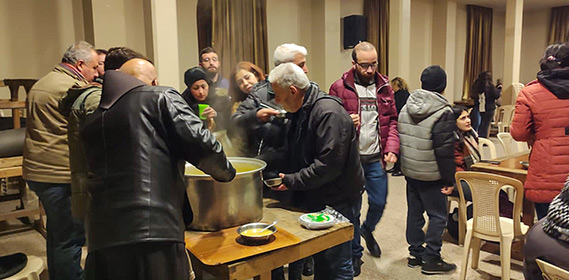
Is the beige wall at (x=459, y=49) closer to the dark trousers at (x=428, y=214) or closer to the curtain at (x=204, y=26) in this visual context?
the curtain at (x=204, y=26)

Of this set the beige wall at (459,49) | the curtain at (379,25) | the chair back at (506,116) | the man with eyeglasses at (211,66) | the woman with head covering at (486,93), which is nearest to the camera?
the man with eyeglasses at (211,66)

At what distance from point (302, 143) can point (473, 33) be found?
30.8 feet

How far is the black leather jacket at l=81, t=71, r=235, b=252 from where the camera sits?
52.7 inches

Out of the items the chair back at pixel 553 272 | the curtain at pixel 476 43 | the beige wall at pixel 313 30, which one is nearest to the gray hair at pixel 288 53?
the chair back at pixel 553 272

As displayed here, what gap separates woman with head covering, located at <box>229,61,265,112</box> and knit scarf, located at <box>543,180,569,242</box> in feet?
6.32

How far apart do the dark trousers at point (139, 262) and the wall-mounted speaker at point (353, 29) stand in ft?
20.0

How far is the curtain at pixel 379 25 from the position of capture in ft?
25.1

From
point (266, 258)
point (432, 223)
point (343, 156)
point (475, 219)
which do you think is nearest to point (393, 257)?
point (432, 223)

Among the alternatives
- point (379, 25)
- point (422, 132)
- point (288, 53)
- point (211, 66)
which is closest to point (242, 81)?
point (288, 53)

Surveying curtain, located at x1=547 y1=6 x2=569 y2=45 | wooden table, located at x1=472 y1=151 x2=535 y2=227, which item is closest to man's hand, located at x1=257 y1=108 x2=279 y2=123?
wooden table, located at x1=472 y1=151 x2=535 y2=227

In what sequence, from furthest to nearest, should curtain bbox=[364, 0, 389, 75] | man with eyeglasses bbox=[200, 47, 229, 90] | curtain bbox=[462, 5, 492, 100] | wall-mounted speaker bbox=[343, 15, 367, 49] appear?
curtain bbox=[462, 5, 492, 100] → curtain bbox=[364, 0, 389, 75] → wall-mounted speaker bbox=[343, 15, 367, 49] → man with eyeglasses bbox=[200, 47, 229, 90]

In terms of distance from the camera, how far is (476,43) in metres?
10.1

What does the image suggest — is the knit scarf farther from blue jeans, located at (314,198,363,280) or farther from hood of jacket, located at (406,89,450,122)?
hood of jacket, located at (406,89,450,122)

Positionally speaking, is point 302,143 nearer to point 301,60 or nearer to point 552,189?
point 301,60
